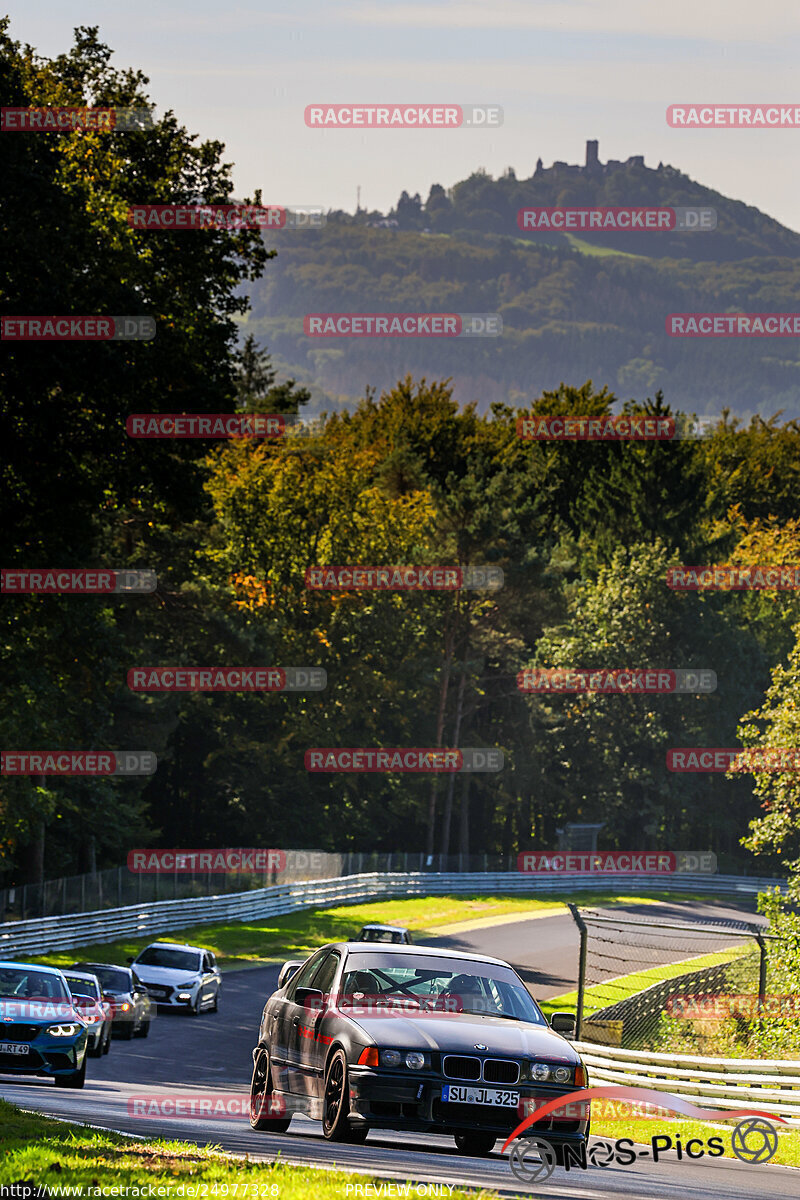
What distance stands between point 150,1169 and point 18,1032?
866 cm

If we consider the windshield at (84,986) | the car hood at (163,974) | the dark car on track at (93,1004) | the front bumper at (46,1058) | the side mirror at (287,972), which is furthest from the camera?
the car hood at (163,974)

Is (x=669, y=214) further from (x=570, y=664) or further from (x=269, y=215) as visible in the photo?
(x=570, y=664)

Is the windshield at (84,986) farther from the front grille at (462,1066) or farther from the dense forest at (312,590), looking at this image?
the front grille at (462,1066)

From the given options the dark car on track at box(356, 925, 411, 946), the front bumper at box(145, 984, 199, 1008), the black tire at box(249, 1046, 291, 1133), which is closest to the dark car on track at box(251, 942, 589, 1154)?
the black tire at box(249, 1046, 291, 1133)

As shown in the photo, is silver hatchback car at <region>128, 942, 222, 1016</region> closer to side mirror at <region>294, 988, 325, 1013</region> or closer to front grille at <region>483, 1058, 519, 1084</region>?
side mirror at <region>294, 988, 325, 1013</region>

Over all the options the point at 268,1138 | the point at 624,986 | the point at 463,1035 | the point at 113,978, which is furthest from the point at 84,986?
the point at 624,986

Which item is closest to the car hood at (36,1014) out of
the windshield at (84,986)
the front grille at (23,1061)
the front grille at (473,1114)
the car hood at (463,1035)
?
the front grille at (23,1061)

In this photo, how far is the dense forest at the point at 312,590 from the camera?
1156 inches

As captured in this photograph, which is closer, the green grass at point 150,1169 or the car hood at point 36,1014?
the green grass at point 150,1169

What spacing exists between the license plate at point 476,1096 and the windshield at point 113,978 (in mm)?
16789

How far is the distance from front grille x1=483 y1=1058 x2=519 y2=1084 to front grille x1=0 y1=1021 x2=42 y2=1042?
906cm

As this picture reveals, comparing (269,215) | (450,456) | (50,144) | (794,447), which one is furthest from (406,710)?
(50,144)

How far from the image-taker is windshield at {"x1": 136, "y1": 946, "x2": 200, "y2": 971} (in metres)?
32.5

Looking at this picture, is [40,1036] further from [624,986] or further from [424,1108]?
[624,986]
